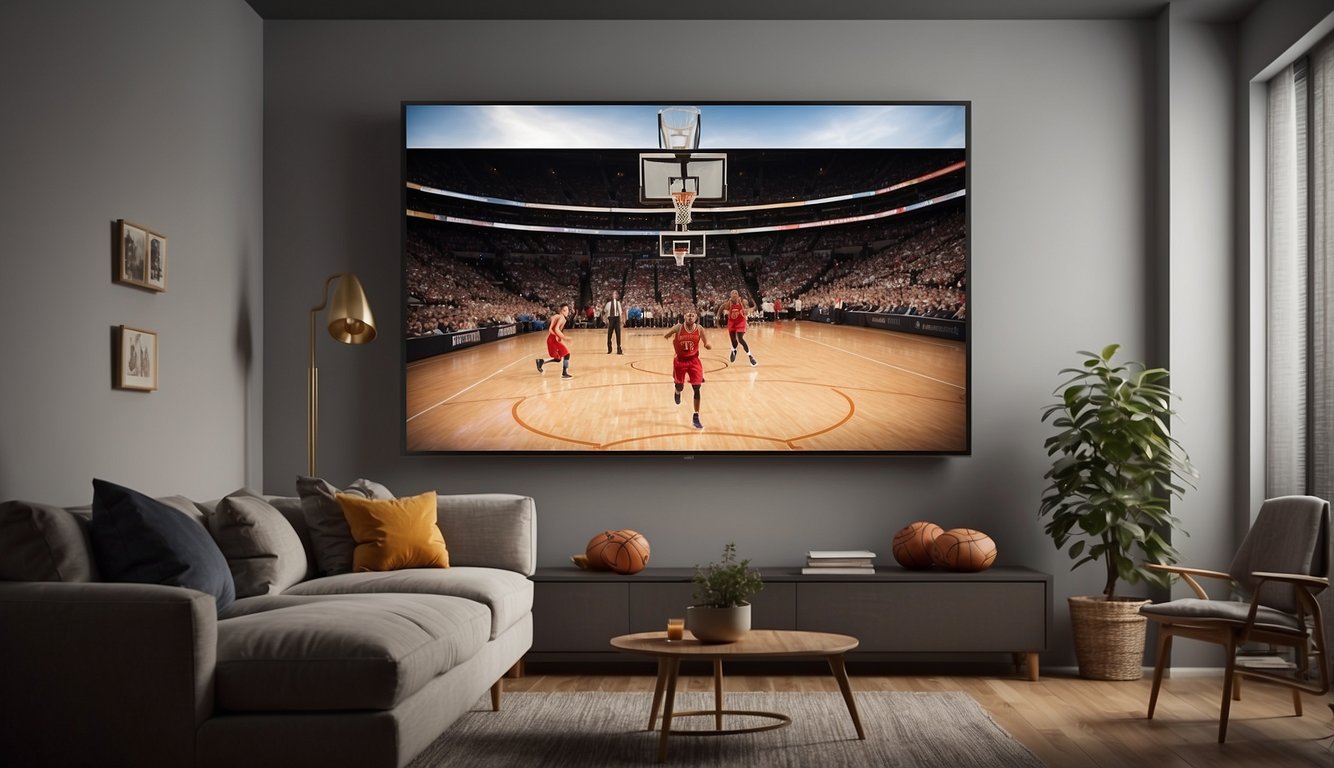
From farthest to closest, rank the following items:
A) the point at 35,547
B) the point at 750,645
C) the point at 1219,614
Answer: the point at 1219,614 < the point at 750,645 < the point at 35,547

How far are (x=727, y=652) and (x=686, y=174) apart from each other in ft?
9.48

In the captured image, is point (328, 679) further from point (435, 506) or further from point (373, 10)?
point (373, 10)

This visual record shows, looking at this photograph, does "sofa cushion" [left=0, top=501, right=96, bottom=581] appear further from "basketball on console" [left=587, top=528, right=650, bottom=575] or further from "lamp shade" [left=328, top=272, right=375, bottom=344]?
"basketball on console" [left=587, top=528, right=650, bottom=575]

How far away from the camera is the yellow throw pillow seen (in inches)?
196

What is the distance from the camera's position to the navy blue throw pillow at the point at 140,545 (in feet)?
11.6

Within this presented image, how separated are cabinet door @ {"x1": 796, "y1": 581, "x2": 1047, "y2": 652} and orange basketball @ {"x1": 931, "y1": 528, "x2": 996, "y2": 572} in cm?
11

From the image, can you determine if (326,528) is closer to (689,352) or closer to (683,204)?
(689,352)

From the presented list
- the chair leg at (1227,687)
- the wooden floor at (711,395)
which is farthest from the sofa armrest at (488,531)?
the chair leg at (1227,687)

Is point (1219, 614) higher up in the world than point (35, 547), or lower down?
lower down

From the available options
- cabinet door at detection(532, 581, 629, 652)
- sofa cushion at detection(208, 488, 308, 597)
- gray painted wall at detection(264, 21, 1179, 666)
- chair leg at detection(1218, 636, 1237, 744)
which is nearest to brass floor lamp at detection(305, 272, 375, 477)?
gray painted wall at detection(264, 21, 1179, 666)

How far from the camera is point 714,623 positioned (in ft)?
13.8

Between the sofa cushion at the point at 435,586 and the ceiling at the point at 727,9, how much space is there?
2.96 metres

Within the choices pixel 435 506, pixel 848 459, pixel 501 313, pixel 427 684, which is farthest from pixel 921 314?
pixel 427 684

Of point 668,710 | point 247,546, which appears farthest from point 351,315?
point 668,710
